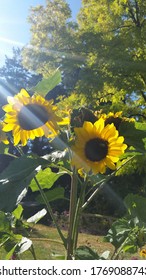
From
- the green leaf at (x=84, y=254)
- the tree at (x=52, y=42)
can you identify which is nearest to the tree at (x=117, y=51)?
the tree at (x=52, y=42)

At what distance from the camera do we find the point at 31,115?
885mm

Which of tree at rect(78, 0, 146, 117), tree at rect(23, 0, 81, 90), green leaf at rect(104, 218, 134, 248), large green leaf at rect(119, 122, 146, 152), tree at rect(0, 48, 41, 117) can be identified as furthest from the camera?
tree at rect(0, 48, 41, 117)

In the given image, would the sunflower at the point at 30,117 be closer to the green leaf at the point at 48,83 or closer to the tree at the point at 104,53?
the green leaf at the point at 48,83

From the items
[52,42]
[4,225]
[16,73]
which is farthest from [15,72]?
[4,225]

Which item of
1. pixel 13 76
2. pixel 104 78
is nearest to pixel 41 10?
pixel 104 78

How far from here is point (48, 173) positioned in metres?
1.14

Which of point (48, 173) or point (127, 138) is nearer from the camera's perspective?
point (127, 138)

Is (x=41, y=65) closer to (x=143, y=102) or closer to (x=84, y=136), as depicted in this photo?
(x=143, y=102)

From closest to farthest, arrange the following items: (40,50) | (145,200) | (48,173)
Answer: (145,200) < (48,173) < (40,50)

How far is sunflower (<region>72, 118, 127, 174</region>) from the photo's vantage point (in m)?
0.85

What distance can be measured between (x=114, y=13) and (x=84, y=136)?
8.75 m

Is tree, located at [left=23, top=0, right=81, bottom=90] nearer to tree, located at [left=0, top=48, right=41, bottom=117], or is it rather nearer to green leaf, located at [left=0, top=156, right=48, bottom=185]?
green leaf, located at [left=0, top=156, right=48, bottom=185]

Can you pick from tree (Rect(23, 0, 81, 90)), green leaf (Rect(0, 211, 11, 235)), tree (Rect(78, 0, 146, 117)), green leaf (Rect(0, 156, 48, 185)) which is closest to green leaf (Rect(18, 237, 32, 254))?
green leaf (Rect(0, 211, 11, 235))

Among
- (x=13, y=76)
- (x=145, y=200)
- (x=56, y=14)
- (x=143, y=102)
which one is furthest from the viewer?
(x=13, y=76)
